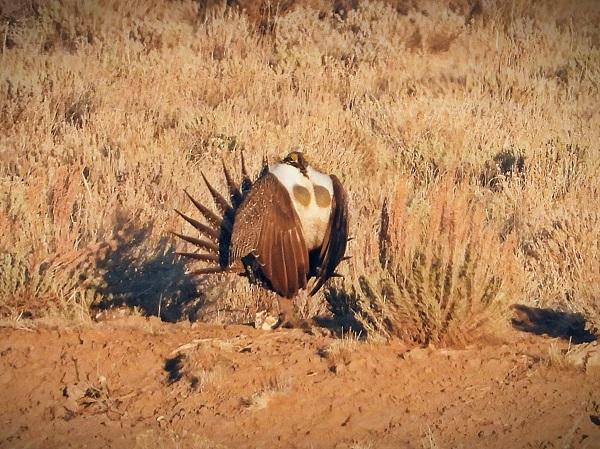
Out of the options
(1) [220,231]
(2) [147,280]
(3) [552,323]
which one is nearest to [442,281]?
(3) [552,323]

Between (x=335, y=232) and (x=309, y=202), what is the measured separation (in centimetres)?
25

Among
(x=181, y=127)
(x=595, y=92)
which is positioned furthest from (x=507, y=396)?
(x=595, y=92)

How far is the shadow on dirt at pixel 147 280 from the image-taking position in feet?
24.0

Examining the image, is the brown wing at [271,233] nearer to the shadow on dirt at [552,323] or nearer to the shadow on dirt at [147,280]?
the shadow on dirt at [552,323]

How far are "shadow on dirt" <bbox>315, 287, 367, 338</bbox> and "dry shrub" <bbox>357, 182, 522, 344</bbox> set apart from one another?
350 mm

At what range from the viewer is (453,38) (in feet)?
50.5

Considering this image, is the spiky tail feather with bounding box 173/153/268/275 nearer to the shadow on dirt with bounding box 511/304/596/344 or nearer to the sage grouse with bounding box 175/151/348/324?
the sage grouse with bounding box 175/151/348/324

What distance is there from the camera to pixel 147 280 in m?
7.61

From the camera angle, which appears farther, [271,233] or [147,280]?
[147,280]

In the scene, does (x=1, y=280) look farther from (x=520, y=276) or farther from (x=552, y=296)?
(x=552, y=296)

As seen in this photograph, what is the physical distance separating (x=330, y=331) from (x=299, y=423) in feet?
4.25

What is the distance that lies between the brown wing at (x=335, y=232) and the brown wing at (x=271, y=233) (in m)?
0.13

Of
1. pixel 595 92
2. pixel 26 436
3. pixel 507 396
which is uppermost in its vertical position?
pixel 595 92

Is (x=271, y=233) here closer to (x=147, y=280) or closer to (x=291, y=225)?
(x=291, y=225)
